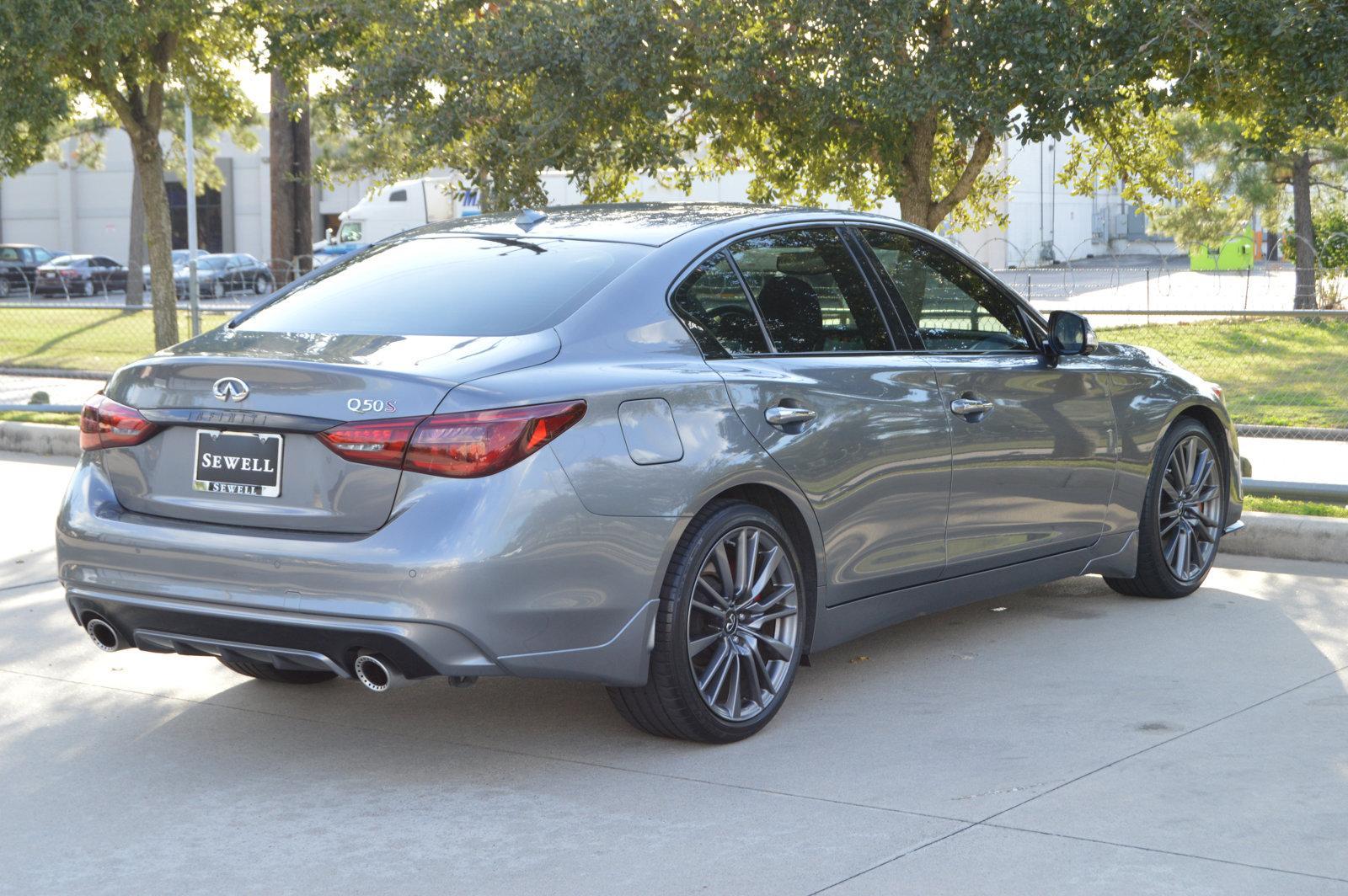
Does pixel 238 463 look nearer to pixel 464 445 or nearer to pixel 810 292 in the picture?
pixel 464 445

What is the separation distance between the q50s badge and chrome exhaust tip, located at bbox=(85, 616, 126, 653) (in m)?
1.07

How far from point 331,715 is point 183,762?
24.2 inches

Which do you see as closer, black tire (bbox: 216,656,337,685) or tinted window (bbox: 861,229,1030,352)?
black tire (bbox: 216,656,337,685)

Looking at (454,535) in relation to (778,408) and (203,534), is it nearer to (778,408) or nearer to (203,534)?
(203,534)

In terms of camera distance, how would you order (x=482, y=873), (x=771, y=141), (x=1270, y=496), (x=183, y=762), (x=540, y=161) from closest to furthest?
1. (x=482, y=873)
2. (x=183, y=762)
3. (x=1270, y=496)
4. (x=540, y=161)
5. (x=771, y=141)

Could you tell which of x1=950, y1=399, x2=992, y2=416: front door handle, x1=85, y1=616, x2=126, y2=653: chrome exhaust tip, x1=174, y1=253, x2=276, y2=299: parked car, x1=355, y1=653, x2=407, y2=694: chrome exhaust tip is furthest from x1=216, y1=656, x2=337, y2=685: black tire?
x1=174, y1=253, x2=276, y2=299: parked car

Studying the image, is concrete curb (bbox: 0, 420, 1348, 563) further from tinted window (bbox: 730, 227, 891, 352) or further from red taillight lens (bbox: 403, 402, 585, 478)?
red taillight lens (bbox: 403, 402, 585, 478)

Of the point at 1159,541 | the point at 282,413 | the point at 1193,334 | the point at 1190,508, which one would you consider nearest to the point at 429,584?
the point at 282,413

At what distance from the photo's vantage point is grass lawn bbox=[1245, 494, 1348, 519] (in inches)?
342

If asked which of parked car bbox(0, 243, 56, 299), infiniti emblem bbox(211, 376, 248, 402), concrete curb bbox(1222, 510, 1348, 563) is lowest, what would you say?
concrete curb bbox(1222, 510, 1348, 563)

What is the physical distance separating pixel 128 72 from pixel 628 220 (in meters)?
12.8

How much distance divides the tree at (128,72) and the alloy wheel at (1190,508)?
1048cm

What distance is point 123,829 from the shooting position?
4.34 m

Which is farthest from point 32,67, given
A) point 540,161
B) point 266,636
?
point 266,636
